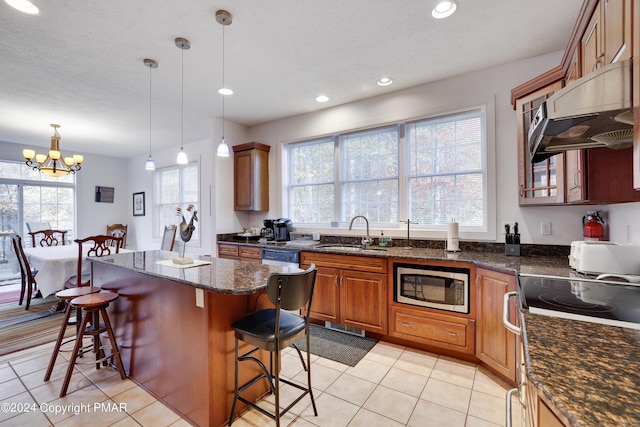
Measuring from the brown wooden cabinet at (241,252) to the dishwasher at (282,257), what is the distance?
12 centimetres

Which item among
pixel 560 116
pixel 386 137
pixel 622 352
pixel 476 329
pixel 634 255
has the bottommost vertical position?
pixel 476 329

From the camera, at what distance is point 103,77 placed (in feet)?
9.87

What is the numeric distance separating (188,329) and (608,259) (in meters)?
2.58

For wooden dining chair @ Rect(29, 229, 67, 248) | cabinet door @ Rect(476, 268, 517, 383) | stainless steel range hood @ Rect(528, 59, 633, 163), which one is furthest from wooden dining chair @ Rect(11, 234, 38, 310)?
stainless steel range hood @ Rect(528, 59, 633, 163)

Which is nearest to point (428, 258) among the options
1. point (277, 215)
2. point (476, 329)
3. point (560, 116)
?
point (476, 329)

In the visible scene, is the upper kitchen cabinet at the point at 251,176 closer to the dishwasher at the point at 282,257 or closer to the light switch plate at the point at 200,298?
the dishwasher at the point at 282,257

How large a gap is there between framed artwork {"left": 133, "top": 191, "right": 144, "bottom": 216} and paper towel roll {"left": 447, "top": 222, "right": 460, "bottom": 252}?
671cm

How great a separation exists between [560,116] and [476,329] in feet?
6.04

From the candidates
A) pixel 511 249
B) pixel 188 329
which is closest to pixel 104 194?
pixel 188 329

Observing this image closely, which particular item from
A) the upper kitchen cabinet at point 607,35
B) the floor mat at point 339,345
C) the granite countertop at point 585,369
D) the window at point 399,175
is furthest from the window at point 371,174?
the granite countertop at point 585,369

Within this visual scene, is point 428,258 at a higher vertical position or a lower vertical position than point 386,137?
lower

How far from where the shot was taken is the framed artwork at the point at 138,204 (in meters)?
6.67

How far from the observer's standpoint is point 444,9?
80.7 inches

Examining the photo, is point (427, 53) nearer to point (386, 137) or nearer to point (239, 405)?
point (386, 137)
